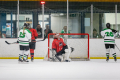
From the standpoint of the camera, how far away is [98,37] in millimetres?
9812

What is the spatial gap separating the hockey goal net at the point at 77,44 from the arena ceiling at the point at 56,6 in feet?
3.30

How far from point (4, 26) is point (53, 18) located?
1620 millimetres

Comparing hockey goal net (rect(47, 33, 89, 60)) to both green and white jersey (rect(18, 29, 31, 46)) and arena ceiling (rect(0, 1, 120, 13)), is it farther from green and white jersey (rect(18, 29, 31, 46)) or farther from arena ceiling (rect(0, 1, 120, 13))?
green and white jersey (rect(18, 29, 31, 46))

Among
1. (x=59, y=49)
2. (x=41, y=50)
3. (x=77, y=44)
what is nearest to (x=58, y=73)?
(x=59, y=49)

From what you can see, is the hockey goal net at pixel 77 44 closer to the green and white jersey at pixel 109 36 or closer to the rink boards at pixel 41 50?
the rink boards at pixel 41 50

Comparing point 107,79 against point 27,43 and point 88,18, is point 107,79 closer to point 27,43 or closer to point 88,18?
point 27,43

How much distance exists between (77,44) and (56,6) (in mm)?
1700

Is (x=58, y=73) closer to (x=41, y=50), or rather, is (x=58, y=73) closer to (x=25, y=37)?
(x=25, y=37)

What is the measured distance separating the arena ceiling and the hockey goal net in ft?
3.30

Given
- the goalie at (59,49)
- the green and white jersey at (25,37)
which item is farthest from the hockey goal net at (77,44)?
the green and white jersey at (25,37)

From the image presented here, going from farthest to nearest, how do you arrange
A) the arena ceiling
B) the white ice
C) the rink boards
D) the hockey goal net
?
1. the arena ceiling
2. the rink boards
3. the hockey goal net
4. the white ice

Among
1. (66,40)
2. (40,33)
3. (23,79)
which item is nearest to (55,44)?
(66,40)

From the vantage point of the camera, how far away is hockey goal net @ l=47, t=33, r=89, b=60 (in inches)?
355

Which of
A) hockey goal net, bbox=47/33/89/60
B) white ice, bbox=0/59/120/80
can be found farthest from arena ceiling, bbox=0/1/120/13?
white ice, bbox=0/59/120/80
